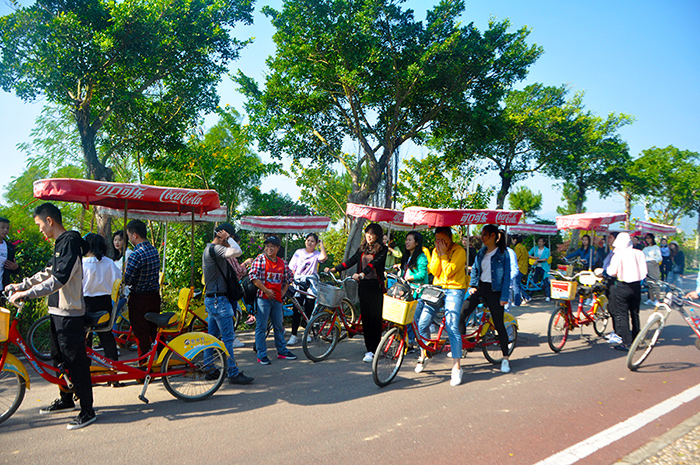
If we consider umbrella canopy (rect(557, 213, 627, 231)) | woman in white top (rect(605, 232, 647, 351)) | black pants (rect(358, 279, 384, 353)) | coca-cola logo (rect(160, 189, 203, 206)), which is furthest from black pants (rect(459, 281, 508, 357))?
umbrella canopy (rect(557, 213, 627, 231))

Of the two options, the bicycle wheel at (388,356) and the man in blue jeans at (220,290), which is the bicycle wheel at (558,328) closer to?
the bicycle wheel at (388,356)

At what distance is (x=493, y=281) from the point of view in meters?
6.18

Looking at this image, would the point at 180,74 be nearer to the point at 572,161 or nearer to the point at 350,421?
the point at 350,421

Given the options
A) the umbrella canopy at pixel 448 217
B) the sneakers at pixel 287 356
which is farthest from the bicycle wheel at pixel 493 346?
the sneakers at pixel 287 356

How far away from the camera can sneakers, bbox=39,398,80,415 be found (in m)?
4.50

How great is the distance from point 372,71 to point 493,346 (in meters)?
8.96

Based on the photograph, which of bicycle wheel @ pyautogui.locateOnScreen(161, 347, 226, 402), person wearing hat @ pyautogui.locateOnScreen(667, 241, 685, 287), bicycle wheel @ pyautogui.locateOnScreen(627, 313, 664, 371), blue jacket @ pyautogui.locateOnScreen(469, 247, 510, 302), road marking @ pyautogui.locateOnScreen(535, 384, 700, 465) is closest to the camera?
road marking @ pyautogui.locateOnScreen(535, 384, 700, 465)

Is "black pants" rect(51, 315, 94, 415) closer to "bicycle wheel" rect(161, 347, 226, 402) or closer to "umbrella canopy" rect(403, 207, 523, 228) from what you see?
"bicycle wheel" rect(161, 347, 226, 402)

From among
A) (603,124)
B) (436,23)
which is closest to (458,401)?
(436,23)

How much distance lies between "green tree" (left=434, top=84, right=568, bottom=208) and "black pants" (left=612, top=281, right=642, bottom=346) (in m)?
8.64

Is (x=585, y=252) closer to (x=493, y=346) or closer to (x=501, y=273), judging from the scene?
(x=493, y=346)

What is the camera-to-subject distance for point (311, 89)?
552 inches

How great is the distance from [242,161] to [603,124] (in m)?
24.7

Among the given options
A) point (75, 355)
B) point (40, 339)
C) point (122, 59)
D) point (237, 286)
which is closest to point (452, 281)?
point (237, 286)
